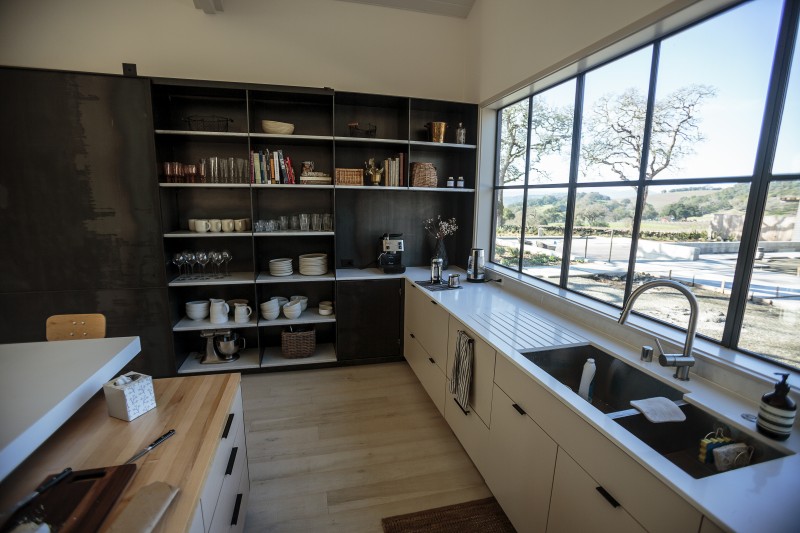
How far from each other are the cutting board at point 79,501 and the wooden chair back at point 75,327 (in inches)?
47.9

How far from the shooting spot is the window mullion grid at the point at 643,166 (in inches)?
75.1

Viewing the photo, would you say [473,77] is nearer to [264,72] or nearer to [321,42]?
[321,42]

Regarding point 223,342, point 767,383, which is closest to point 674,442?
point 767,383

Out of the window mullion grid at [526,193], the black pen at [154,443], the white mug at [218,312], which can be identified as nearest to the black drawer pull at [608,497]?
the black pen at [154,443]

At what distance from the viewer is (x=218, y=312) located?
3.16 metres

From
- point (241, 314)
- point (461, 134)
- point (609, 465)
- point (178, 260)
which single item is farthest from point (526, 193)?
point (178, 260)

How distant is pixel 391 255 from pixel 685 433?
8.27 feet

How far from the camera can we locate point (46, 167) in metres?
2.67

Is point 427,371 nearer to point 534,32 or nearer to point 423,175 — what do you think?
point 423,175

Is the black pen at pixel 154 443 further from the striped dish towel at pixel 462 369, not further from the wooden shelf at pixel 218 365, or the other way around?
the wooden shelf at pixel 218 365

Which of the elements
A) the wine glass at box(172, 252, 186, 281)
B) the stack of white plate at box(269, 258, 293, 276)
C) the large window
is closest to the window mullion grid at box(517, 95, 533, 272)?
the large window

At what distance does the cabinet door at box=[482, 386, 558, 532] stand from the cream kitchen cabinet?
0.05 metres

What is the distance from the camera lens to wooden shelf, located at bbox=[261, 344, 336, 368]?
329 cm

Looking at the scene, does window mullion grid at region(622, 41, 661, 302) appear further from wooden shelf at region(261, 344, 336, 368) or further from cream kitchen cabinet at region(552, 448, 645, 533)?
wooden shelf at region(261, 344, 336, 368)
